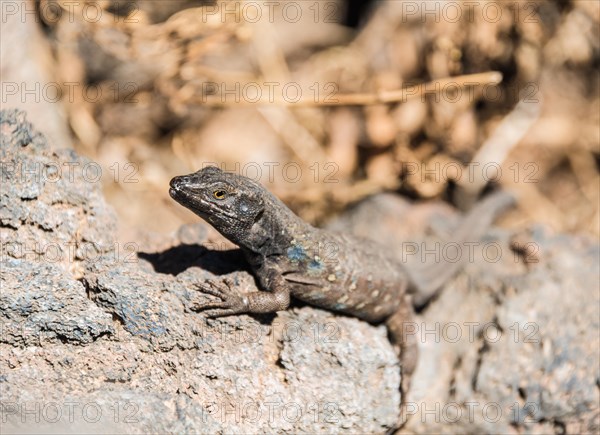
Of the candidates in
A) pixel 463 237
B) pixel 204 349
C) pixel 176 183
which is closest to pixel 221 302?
pixel 204 349

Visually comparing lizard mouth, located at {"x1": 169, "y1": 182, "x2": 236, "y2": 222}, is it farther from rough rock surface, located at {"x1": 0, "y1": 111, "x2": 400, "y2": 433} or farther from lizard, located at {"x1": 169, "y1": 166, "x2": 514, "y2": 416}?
rough rock surface, located at {"x1": 0, "y1": 111, "x2": 400, "y2": 433}

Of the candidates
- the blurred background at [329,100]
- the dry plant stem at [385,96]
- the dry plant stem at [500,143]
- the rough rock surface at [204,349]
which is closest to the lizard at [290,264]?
the rough rock surface at [204,349]

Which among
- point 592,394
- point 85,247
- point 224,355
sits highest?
point 85,247

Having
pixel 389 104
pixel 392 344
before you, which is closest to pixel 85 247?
pixel 392 344

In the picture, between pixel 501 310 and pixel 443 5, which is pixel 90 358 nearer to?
pixel 501 310

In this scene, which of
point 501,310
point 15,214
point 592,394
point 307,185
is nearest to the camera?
point 15,214

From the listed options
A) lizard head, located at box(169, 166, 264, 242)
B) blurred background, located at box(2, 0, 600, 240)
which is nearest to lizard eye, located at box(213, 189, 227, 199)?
lizard head, located at box(169, 166, 264, 242)

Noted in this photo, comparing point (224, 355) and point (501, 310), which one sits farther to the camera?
point (501, 310)
